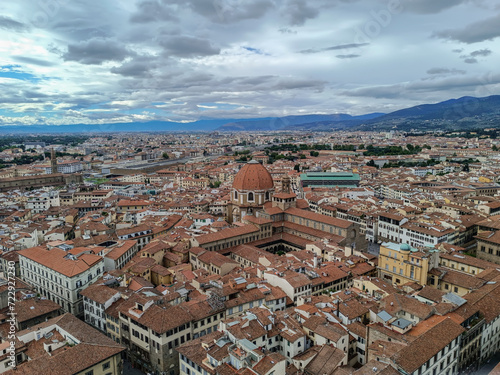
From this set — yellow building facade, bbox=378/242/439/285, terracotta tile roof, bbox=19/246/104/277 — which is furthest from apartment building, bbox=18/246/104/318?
yellow building facade, bbox=378/242/439/285

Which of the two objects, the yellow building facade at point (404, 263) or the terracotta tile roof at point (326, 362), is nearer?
the terracotta tile roof at point (326, 362)

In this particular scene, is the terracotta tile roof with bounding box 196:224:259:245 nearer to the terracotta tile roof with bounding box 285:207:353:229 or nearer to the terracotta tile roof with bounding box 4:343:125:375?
the terracotta tile roof with bounding box 285:207:353:229

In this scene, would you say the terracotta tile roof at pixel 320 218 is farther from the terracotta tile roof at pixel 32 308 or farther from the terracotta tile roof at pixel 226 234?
the terracotta tile roof at pixel 32 308

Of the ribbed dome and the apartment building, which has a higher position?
the ribbed dome

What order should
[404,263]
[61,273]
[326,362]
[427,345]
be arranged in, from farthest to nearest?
[404,263] < [61,273] < [326,362] < [427,345]

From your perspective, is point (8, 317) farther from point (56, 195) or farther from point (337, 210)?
point (56, 195)

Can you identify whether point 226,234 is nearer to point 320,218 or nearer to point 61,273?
point 320,218

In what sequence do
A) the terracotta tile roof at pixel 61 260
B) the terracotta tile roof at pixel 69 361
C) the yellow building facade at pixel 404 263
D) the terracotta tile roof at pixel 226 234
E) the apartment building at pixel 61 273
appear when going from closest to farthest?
the terracotta tile roof at pixel 69 361, the apartment building at pixel 61 273, the terracotta tile roof at pixel 61 260, the yellow building facade at pixel 404 263, the terracotta tile roof at pixel 226 234

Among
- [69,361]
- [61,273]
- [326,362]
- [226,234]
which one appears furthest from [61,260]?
[326,362]

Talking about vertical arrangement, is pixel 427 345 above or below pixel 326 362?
above

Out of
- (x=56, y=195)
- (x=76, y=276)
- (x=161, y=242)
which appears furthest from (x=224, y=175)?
(x=76, y=276)

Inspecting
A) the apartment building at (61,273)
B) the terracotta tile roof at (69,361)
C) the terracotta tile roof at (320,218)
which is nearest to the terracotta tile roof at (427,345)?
the terracotta tile roof at (69,361)
